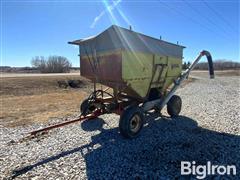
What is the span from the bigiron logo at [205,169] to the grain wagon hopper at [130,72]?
193 centimetres

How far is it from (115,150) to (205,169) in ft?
6.98

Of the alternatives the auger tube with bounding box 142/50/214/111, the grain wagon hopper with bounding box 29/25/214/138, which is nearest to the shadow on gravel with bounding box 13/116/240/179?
the grain wagon hopper with bounding box 29/25/214/138

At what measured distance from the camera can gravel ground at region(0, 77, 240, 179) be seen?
4.10m

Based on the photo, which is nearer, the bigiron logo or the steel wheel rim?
the bigiron logo

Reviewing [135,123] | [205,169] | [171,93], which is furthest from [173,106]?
[205,169]

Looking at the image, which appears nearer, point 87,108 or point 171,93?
point 87,108

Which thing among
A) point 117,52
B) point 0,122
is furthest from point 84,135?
point 0,122

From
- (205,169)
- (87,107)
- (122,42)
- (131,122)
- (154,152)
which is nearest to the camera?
(205,169)

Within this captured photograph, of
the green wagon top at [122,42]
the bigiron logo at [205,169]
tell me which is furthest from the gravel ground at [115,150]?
the green wagon top at [122,42]

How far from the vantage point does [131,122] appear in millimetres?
5875

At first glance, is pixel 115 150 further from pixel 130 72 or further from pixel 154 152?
pixel 130 72

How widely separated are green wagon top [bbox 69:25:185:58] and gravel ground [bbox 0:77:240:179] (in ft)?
8.09

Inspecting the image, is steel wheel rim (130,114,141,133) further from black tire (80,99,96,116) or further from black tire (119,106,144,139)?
black tire (80,99,96,116)

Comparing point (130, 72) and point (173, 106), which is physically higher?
point (130, 72)
